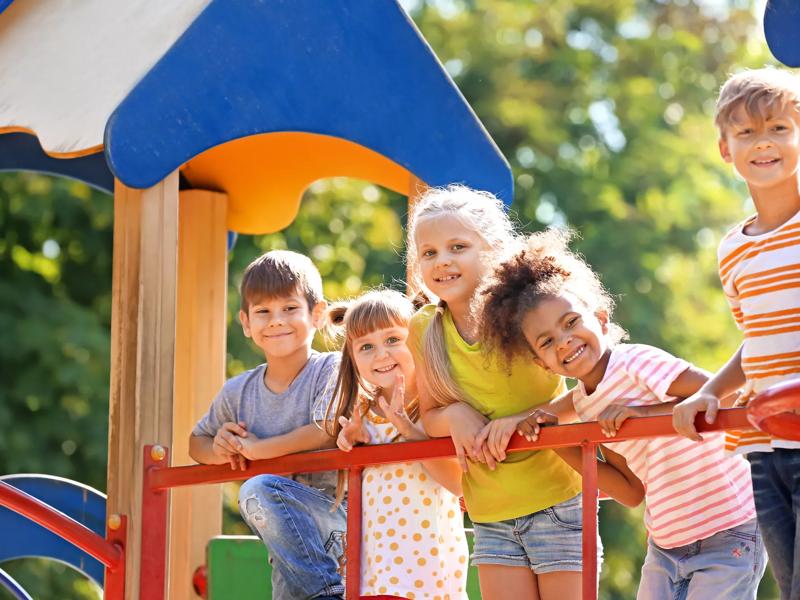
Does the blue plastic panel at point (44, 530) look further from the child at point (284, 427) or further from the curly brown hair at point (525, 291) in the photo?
the curly brown hair at point (525, 291)

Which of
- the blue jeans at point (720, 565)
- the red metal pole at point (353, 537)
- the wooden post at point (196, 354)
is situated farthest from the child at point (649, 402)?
the wooden post at point (196, 354)

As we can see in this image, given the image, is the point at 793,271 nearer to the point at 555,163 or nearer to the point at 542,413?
the point at 542,413

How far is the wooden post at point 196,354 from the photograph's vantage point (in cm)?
592

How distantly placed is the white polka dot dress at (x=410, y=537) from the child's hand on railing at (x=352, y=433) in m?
0.17

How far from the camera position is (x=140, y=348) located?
4680mm

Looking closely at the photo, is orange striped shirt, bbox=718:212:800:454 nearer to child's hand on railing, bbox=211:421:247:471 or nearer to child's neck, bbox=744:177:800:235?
child's neck, bbox=744:177:800:235

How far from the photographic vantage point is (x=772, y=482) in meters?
3.39

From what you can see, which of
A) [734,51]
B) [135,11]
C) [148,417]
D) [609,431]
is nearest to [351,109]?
[135,11]

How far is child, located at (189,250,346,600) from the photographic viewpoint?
444cm

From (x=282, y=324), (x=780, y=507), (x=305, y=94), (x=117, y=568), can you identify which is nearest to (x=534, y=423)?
(x=780, y=507)

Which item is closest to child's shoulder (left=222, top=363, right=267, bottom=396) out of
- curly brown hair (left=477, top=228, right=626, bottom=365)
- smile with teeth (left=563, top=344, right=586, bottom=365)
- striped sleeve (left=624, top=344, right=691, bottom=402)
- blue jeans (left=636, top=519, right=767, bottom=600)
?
curly brown hair (left=477, top=228, right=626, bottom=365)

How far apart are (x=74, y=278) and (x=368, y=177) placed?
6485mm

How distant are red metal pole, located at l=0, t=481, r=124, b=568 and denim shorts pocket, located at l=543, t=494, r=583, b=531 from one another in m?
1.41

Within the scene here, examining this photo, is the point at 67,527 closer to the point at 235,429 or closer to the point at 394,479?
the point at 235,429
